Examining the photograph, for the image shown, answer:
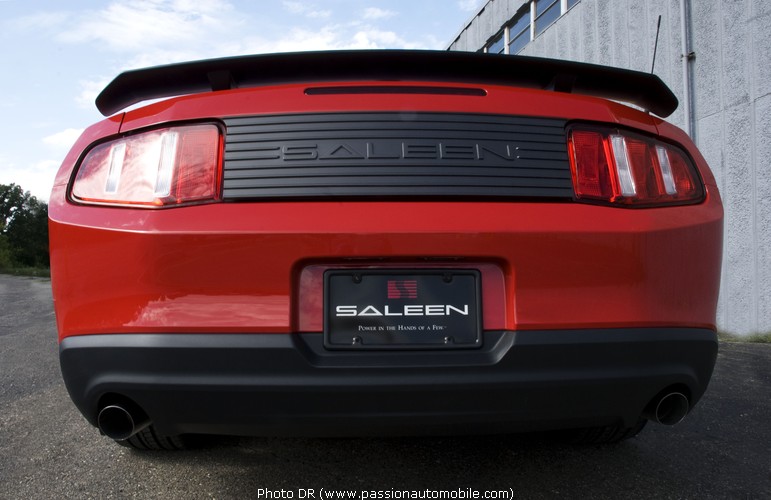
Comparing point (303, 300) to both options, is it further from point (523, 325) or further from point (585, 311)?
point (585, 311)

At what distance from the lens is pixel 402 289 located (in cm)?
142

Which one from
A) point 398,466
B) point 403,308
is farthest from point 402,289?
point 398,466

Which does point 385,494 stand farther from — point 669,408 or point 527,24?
point 527,24

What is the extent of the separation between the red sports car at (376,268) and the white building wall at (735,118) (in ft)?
19.6

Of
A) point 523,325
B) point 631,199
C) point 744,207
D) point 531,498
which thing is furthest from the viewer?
point 744,207

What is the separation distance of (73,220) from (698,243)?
66.7 inches

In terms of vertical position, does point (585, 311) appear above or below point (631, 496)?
above

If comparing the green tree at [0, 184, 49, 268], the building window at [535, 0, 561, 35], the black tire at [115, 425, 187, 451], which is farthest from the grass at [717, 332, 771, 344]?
the green tree at [0, 184, 49, 268]

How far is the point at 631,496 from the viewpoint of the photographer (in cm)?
183

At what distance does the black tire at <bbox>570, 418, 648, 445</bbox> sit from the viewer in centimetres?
200

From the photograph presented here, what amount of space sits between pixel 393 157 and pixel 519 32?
492 inches

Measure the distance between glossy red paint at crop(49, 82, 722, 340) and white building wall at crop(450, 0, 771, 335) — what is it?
606cm

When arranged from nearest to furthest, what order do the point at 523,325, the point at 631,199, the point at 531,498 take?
the point at 523,325, the point at 631,199, the point at 531,498

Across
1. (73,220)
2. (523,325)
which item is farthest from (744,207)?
(73,220)
